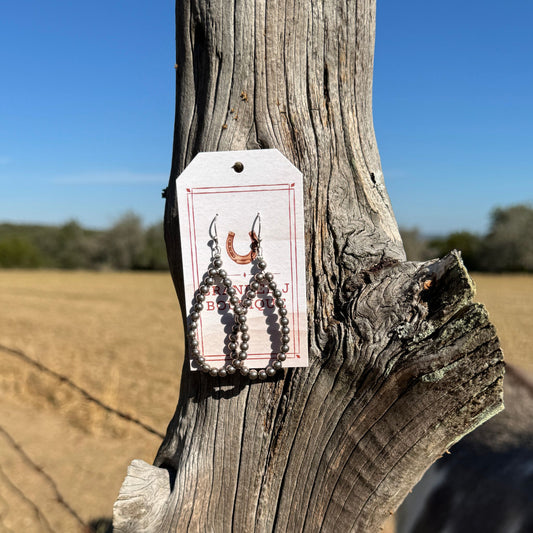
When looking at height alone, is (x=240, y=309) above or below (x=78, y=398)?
above

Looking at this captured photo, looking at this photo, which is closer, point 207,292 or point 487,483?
point 207,292

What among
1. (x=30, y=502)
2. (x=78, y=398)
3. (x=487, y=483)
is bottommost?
(x=30, y=502)

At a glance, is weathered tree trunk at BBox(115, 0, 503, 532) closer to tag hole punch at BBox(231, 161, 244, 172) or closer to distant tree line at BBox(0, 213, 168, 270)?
tag hole punch at BBox(231, 161, 244, 172)

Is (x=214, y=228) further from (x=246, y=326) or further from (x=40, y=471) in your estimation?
(x=40, y=471)

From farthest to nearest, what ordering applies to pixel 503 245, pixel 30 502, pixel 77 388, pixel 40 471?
pixel 503 245, pixel 77 388, pixel 40 471, pixel 30 502

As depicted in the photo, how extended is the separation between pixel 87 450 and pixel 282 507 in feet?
16.6

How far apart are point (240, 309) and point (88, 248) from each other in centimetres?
4511

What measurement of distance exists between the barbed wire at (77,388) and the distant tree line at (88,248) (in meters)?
32.8

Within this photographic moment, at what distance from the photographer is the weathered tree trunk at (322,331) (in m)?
1.21

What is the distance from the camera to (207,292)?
1.33 meters

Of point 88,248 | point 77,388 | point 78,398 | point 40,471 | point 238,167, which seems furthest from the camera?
point 88,248

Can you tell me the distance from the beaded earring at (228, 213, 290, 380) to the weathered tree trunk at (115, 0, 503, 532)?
0.06 m

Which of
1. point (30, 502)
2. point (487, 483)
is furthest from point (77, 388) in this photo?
point (487, 483)

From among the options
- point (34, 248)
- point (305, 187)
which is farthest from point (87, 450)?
point (34, 248)
